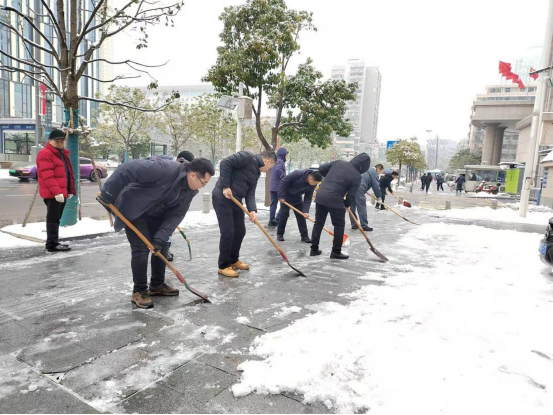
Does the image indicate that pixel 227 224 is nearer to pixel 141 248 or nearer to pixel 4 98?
pixel 141 248

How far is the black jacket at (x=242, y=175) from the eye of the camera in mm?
4754

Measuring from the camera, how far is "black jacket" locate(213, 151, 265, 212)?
15.6ft

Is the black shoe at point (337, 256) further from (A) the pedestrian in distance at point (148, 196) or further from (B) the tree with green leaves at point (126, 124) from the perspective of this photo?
(B) the tree with green leaves at point (126, 124)

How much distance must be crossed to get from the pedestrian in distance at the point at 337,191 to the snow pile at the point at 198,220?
3.37 m

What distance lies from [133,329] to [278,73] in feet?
32.0

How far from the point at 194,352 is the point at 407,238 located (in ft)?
20.8

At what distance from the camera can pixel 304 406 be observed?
2148 mm

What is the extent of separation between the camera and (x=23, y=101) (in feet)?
149

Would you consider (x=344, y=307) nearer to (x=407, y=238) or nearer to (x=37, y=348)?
(x=37, y=348)

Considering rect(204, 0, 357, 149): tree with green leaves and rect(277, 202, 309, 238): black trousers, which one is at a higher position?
rect(204, 0, 357, 149): tree with green leaves

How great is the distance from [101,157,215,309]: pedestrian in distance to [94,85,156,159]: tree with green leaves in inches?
566

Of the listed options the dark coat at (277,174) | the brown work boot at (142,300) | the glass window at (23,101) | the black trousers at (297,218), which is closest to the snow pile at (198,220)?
the dark coat at (277,174)

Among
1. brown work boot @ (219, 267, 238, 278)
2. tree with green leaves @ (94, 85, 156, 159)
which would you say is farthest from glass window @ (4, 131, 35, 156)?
brown work boot @ (219, 267, 238, 278)

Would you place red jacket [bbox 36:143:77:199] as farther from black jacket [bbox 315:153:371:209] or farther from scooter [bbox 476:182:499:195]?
scooter [bbox 476:182:499:195]
